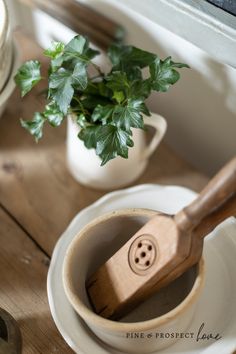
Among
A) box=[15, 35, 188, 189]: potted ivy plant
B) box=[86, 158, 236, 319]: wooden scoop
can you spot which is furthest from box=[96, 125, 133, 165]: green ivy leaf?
box=[86, 158, 236, 319]: wooden scoop

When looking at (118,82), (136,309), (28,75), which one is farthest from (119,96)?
(136,309)

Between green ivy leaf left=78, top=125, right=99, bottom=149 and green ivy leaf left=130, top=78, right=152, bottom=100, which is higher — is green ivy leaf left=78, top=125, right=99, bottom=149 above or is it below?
below

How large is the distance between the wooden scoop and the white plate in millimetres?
38

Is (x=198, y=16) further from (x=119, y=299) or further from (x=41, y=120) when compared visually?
(x=119, y=299)

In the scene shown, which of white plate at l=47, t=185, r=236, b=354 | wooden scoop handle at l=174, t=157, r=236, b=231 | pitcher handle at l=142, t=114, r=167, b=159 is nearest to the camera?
wooden scoop handle at l=174, t=157, r=236, b=231

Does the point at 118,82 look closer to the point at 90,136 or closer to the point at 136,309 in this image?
the point at 90,136

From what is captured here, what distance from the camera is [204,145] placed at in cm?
90

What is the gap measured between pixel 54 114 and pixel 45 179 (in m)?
0.15

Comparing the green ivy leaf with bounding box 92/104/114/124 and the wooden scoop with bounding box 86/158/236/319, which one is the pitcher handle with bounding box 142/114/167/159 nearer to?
the green ivy leaf with bounding box 92/104/114/124

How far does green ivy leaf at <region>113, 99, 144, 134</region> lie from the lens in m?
0.69

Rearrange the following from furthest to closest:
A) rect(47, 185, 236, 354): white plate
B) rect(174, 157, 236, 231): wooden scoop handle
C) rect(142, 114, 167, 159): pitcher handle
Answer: rect(142, 114, 167, 159): pitcher handle < rect(47, 185, 236, 354): white plate < rect(174, 157, 236, 231): wooden scoop handle

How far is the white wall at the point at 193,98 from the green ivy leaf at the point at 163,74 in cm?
10

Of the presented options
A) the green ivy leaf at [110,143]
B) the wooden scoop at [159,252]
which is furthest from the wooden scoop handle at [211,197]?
the green ivy leaf at [110,143]

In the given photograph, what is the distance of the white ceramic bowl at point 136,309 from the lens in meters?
0.61
